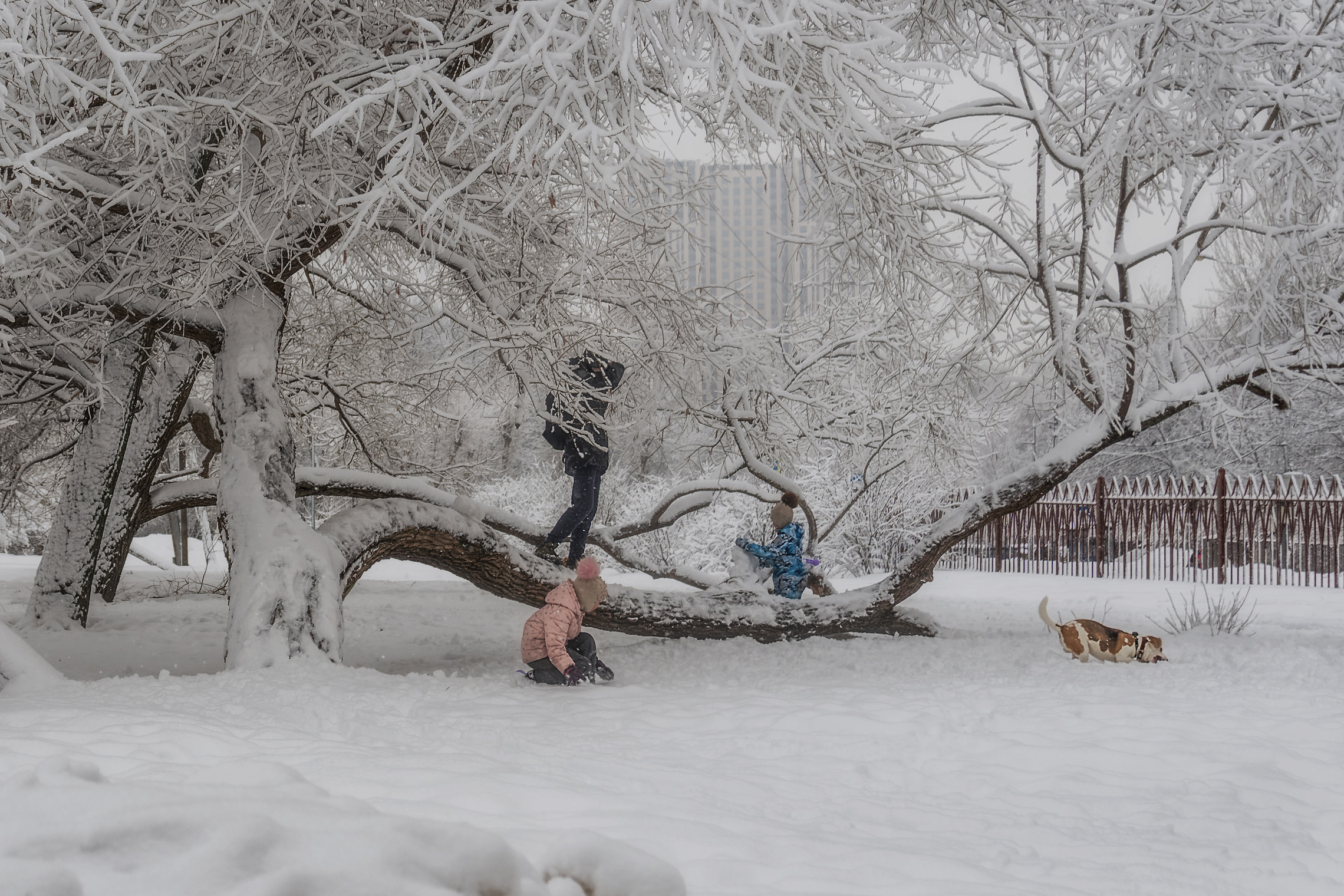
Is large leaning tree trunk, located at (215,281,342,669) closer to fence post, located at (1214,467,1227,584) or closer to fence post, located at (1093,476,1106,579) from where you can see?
fence post, located at (1214,467,1227,584)

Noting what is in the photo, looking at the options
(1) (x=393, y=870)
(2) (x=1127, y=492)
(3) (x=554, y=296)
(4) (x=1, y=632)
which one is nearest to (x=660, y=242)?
(3) (x=554, y=296)

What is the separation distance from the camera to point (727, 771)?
12.4ft

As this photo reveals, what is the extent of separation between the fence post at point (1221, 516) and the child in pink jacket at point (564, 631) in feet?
39.3

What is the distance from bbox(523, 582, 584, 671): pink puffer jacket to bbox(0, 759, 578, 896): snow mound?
3899 millimetres

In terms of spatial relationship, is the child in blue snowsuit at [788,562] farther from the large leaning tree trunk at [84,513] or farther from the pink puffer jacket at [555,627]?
the large leaning tree trunk at [84,513]

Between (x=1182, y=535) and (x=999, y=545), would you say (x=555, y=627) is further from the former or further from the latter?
(x=999, y=545)

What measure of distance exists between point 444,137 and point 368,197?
6.82ft

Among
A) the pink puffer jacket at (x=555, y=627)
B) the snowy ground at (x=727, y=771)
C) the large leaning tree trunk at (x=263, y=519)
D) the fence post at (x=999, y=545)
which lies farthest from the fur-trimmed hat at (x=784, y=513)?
the fence post at (x=999, y=545)

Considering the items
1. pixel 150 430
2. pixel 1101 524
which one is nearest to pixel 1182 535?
pixel 1101 524

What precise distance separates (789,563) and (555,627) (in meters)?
3.71

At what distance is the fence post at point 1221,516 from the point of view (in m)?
14.5

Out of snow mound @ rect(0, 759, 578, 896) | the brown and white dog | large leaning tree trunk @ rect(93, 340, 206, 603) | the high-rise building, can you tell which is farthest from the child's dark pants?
large leaning tree trunk @ rect(93, 340, 206, 603)

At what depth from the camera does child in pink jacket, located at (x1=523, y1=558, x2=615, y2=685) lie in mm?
5680

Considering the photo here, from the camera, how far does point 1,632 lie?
463 centimetres
